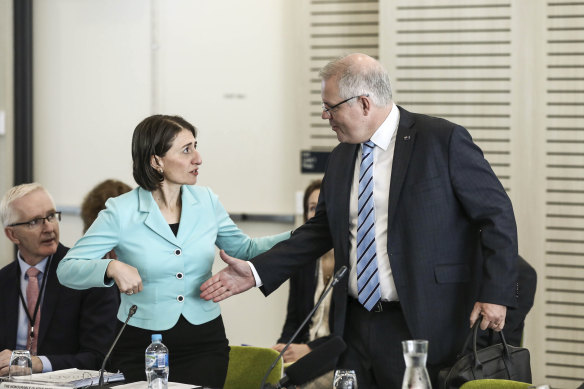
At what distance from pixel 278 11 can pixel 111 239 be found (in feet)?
9.97

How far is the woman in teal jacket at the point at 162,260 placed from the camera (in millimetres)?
3021

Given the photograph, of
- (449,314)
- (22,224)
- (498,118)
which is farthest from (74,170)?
(449,314)

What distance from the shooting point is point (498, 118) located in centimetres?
500

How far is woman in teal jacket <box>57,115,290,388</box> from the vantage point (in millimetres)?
3021

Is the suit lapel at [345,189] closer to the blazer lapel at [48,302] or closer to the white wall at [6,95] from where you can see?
the blazer lapel at [48,302]

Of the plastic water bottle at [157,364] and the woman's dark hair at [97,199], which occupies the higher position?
the woman's dark hair at [97,199]

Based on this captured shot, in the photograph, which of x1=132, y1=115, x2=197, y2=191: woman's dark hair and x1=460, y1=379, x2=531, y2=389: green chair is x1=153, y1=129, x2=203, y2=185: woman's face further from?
x1=460, y1=379, x2=531, y2=389: green chair

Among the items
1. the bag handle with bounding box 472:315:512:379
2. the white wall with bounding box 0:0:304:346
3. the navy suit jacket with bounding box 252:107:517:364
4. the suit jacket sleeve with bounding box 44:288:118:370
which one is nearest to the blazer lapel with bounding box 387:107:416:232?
the navy suit jacket with bounding box 252:107:517:364

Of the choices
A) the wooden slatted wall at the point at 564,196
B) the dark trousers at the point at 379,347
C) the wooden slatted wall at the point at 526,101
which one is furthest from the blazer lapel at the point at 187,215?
the wooden slatted wall at the point at 564,196

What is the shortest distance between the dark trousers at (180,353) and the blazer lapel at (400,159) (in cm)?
80

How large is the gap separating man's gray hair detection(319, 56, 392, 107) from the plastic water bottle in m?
1.12

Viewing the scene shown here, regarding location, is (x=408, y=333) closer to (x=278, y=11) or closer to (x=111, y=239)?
(x=111, y=239)

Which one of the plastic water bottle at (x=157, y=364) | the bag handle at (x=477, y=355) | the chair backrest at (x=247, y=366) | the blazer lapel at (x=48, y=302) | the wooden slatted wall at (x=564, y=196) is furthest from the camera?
the wooden slatted wall at (x=564, y=196)

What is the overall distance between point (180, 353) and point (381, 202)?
92 cm
